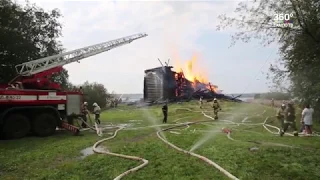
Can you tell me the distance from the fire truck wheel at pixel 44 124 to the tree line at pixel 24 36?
7.71 meters

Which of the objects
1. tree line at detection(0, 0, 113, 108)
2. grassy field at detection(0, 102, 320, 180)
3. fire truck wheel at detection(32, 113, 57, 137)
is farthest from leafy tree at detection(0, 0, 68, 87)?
grassy field at detection(0, 102, 320, 180)

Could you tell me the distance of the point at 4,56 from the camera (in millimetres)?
23203

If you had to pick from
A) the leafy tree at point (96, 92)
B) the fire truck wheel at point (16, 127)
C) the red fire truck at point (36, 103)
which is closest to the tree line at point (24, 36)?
the red fire truck at point (36, 103)

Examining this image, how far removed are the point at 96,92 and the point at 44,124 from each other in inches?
1342

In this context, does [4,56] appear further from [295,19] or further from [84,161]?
[295,19]

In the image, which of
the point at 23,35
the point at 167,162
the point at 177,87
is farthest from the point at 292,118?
the point at 177,87

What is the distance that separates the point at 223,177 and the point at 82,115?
13.8 metres

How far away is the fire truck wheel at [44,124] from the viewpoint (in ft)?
55.1

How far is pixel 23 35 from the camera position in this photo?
79.3 ft

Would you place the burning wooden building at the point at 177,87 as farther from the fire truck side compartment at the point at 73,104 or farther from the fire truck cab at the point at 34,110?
the fire truck cab at the point at 34,110

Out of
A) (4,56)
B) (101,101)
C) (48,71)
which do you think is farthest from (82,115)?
(101,101)

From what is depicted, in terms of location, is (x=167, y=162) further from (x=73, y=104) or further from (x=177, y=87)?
(x=177, y=87)

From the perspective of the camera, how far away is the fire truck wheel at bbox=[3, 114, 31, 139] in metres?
15.8

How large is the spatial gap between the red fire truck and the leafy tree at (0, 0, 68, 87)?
4009 mm
